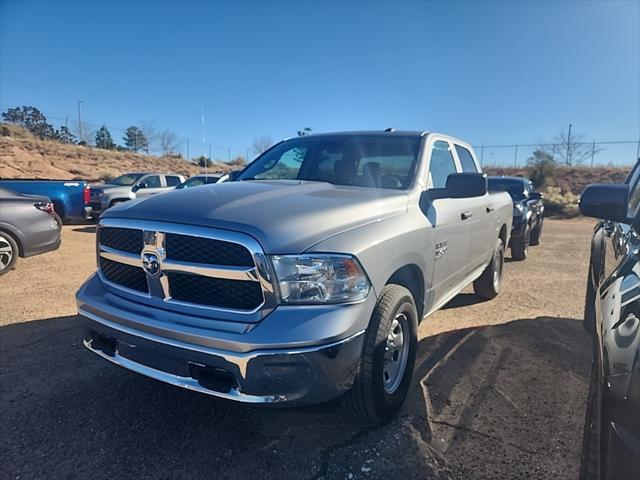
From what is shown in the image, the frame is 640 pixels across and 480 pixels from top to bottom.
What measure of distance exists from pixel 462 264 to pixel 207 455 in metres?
2.80

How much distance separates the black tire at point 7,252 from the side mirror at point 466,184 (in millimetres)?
6467

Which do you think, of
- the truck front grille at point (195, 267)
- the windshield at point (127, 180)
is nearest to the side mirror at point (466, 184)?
the truck front grille at point (195, 267)

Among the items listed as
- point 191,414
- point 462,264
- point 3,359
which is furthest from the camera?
point 462,264

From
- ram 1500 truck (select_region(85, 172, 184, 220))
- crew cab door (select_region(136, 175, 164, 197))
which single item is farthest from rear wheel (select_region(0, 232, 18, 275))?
crew cab door (select_region(136, 175, 164, 197))

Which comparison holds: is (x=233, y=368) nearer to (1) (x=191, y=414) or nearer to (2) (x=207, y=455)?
(2) (x=207, y=455)

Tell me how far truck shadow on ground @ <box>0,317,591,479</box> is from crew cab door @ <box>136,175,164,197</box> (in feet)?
36.9

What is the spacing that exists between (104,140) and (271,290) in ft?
181

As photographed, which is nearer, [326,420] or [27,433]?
[27,433]

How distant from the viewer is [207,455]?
96.7 inches

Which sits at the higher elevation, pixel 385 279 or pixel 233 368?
pixel 385 279

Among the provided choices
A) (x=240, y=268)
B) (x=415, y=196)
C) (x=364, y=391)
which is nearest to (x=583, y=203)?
(x=415, y=196)

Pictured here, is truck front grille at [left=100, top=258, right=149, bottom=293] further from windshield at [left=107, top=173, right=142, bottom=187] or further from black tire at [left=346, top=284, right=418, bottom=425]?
windshield at [left=107, top=173, right=142, bottom=187]

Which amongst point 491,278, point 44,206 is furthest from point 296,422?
point 44,206

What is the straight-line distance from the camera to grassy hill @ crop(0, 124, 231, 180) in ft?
96.3
